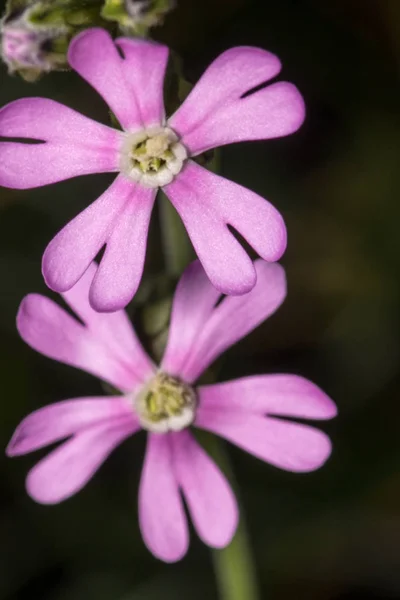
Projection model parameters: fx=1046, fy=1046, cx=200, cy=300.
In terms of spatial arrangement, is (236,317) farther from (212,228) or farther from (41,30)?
(41,30)

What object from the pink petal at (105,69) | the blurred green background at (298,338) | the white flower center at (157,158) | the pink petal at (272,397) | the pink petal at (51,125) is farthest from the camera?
the blurred green background at (298,338)

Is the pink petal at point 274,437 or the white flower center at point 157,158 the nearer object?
the white flower center at point 157,158

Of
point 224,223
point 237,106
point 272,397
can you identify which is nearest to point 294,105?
point 237,106

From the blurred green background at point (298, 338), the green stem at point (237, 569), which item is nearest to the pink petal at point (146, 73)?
the green stem at point (237, 569)

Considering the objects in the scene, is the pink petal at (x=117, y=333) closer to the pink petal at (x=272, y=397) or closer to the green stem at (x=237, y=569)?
the pink petal at (x=272, y=397)

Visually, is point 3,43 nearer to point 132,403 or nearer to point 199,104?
point 199,104
